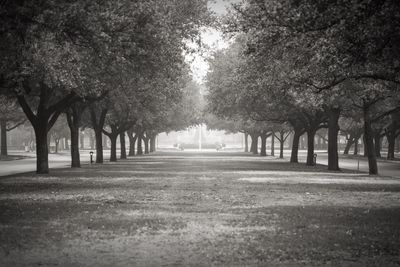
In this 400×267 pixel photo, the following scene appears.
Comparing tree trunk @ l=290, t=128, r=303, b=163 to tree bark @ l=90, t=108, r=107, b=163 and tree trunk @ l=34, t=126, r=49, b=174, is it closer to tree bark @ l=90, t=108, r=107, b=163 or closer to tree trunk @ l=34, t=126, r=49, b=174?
tree bark @ l=90, t=108, r=107, b=163

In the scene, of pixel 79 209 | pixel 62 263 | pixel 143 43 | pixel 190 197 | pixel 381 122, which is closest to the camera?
→ pixel 62 263

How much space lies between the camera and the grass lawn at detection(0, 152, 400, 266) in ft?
25.5

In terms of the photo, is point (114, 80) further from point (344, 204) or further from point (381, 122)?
point (381, 122)

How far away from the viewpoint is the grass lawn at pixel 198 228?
7.77 m

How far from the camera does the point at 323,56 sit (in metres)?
14.5

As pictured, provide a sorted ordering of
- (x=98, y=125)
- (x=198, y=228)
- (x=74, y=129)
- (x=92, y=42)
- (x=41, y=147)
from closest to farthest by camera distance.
Result: (x=198, y=228), (x=92, y=42), (x=41, y=147), (x=74, y=129), (x=98, y=125)

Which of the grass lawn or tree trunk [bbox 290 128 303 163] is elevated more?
tree trunk [bbox 290 128 303 163]

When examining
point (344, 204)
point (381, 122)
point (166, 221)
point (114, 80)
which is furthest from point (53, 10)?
point (381, 122)

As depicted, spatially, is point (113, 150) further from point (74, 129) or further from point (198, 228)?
point (198, 228)

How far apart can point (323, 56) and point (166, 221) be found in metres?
6.42

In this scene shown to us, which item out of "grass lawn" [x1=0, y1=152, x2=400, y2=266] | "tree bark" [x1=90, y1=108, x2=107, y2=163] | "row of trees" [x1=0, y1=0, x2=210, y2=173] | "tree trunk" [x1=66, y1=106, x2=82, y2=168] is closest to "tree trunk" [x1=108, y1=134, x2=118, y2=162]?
"tree bark" [x1=90, y1=108, x2=107, y2=163]

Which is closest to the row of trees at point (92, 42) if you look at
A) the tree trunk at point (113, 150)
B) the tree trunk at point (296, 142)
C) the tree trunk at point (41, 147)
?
the tree trunk at point (41, 147)

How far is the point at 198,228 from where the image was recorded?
10.4 m

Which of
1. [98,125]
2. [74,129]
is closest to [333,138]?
[74,129]
